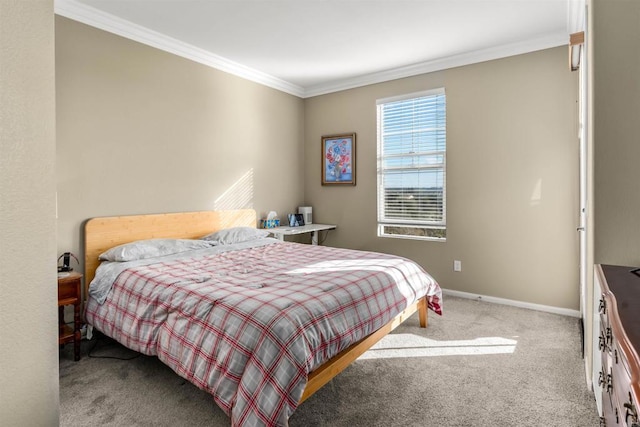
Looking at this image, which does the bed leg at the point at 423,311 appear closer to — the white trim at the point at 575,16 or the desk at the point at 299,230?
the desk at the point at 299,230

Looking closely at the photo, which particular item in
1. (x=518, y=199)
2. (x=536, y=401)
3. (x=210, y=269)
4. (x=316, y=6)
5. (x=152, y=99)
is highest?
(x=316, y=6)

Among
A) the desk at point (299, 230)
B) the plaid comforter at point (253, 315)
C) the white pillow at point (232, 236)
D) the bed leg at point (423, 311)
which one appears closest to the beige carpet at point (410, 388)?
the bed leg at point (423, 311)

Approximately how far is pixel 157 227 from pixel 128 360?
50.8 inches

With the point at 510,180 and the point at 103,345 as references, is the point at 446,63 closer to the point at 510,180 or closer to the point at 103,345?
the point at 510,180

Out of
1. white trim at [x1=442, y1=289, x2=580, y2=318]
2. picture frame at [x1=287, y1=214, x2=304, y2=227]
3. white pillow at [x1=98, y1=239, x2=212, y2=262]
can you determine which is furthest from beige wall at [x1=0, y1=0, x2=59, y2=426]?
picture frame at [x1=287, y1=214, x2=304, y2=227]

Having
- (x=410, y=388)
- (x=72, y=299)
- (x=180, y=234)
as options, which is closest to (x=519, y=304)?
(x=410, y=388)

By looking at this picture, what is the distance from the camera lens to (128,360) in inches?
102

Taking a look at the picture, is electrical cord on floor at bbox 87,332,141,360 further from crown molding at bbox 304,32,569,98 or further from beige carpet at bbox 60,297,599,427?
crown molding at bbox 304,32,569,98

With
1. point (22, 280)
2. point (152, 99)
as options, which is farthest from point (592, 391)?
point (152, 99)

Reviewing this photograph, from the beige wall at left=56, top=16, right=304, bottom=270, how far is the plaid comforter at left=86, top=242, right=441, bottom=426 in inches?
35.5

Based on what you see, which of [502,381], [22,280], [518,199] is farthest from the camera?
[518,199]

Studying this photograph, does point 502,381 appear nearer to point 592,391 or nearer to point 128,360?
point 592,391

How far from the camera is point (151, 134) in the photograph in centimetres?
350

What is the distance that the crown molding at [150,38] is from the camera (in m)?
2.91
